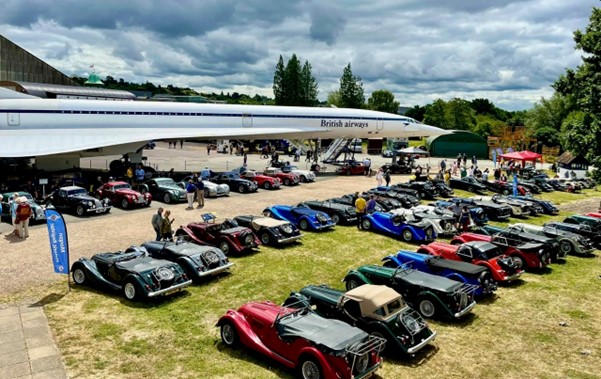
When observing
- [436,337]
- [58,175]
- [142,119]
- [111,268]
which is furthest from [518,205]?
[58,175]

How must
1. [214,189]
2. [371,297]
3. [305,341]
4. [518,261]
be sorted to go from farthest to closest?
[214,189] < [518,261] < [371,297] < [305,341]

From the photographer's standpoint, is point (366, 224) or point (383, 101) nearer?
point (366, 224)

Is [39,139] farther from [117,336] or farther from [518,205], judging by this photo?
[518,205]

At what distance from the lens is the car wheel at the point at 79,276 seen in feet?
40.4

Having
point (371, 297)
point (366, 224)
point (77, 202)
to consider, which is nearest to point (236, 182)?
point (77, 202)

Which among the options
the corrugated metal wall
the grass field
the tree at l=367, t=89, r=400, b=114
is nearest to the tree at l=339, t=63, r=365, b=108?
the tree at l=367, t=89, r=400, b=114

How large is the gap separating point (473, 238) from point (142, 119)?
2628 cm

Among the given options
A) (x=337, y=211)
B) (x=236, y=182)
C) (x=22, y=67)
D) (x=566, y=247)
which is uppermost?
(x=22, y=67)

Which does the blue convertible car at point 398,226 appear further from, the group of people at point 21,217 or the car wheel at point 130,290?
the group of people at point 21,217

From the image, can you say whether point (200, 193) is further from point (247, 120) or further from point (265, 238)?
point (247, 120)

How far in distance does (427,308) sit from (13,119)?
30.6 meters

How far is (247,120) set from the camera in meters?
36.8

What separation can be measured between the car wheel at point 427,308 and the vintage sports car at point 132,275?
19.5 feet

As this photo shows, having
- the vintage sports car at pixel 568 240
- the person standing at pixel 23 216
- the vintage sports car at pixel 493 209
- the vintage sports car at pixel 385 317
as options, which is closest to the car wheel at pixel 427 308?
the vintage sports car at pixel 385 317
